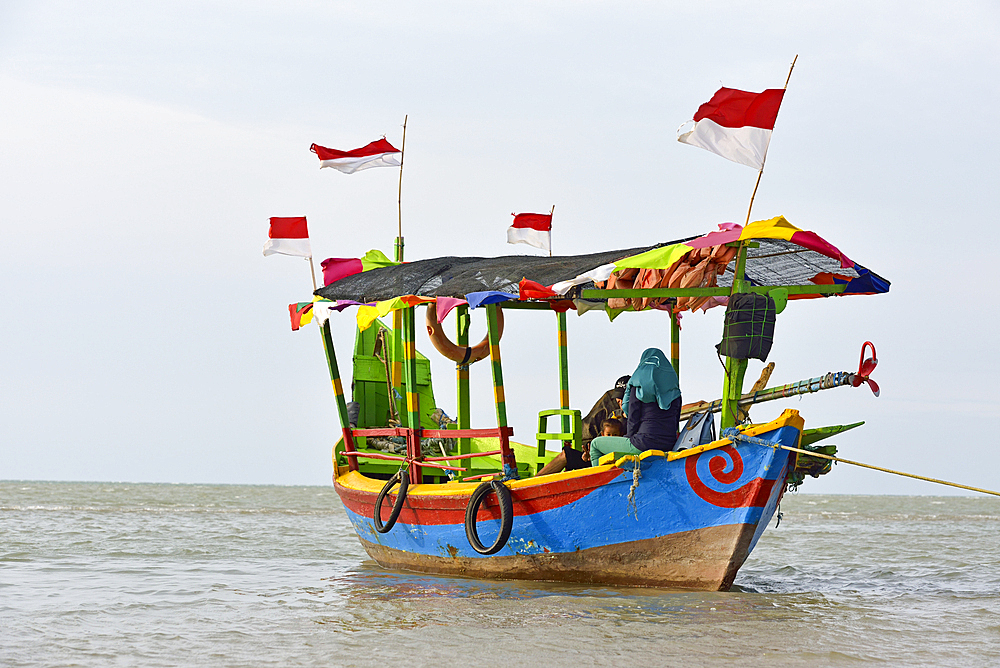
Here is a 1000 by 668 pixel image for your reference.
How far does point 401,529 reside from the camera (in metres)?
10.5

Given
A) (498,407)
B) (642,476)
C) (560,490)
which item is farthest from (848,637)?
(498,407)

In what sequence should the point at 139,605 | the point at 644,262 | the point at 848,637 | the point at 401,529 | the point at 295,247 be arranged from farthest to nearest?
the point at 295,247, the point at 401,529, the point at 139,605, the point at 644,262, the point at 848,637

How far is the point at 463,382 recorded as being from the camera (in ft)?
37.2

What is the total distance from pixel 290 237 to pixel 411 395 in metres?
2.90

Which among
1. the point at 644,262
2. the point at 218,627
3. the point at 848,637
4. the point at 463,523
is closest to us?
the point at 848,637

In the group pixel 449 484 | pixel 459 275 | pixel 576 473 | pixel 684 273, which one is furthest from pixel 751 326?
pixel 449 484

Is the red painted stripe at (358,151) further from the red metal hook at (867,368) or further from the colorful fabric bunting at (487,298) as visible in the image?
the red metal hook at (867,368)

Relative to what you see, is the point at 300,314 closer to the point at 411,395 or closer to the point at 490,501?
the point at 411,395

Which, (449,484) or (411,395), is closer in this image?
(449,484)

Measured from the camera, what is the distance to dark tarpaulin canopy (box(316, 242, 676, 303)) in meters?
9.18

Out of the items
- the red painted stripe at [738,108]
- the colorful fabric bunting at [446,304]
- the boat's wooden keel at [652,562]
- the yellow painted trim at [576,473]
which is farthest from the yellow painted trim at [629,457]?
the red painted stripe at [738,108]

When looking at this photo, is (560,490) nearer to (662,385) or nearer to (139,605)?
(662,385)

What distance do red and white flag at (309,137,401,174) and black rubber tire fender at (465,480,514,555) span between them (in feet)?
16.3

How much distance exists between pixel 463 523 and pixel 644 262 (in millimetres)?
3234
